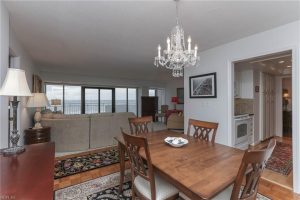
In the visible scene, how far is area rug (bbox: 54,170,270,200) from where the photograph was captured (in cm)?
197

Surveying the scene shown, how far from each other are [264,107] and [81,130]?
17.2ft

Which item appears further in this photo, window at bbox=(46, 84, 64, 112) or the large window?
the large window

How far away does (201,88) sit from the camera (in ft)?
11.9

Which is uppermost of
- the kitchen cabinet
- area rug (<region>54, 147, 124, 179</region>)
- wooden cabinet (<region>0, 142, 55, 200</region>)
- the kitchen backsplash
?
the kitchen cabinet

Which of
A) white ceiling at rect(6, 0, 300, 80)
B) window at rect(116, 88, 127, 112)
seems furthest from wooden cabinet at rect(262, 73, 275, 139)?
window at rect(116, 88, 127, 112)

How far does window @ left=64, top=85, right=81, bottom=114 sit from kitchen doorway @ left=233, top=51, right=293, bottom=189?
612 cm

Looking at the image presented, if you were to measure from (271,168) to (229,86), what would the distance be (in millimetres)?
1637

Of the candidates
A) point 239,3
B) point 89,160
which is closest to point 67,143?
point 89,160

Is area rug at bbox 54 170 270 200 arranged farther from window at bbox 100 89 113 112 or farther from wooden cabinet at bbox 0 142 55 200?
window at bbox 100 89 113 112

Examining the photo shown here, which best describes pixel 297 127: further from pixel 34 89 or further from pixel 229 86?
pixel 34 89

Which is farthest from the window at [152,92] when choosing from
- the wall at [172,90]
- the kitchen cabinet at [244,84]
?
the kitchen cabinet at [244,84]

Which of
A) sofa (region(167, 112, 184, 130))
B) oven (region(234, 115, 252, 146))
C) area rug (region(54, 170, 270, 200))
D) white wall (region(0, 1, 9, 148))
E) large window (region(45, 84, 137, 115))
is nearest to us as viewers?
white wall (region(0, 1, 9, 148))

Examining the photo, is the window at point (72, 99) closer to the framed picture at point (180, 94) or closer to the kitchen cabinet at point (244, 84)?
the framed picture at point (180, 94)

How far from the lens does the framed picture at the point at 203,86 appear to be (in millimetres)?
3350
